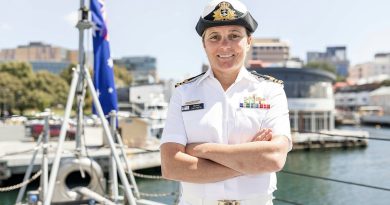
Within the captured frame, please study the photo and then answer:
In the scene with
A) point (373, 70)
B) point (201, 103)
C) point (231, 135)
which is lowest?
point (231, 135)

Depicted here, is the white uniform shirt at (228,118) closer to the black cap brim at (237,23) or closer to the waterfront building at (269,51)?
the black cap brim at (237,23)

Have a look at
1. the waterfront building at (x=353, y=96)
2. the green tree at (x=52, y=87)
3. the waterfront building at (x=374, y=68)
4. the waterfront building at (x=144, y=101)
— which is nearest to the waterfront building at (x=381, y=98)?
the waterfront building at (x=353, y=96)

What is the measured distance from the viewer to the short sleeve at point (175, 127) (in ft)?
6.06

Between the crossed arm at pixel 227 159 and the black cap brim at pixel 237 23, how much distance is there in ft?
1.57

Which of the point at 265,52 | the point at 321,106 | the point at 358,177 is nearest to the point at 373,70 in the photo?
the point at 265,52

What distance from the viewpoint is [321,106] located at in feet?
132

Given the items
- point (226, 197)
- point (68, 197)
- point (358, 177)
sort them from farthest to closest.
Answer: point (358, 177)
point (68, 197)
point (226, 197)

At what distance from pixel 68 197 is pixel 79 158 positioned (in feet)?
1.55

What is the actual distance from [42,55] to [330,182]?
502 feet

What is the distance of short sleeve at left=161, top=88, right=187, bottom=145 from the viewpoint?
1846 millimetres

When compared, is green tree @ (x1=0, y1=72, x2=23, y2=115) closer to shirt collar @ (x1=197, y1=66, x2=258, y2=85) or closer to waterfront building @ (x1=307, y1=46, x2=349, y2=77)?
shirt collar @ (x1=197, y1=66, x2=258, y2=85)

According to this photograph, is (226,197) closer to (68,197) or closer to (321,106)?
(68,197)

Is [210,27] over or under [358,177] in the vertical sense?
over

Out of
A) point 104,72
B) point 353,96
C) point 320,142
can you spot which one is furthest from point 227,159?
point 353,96
